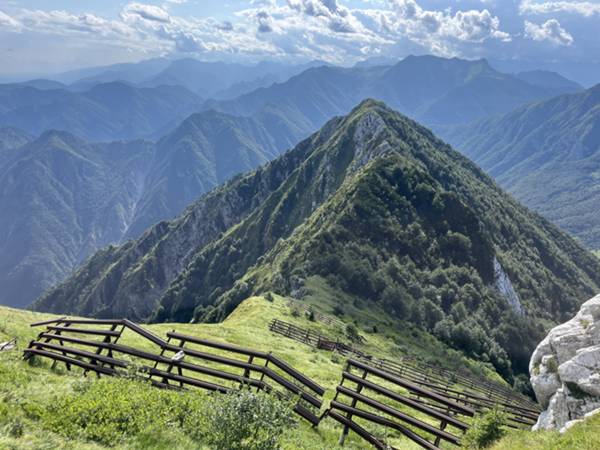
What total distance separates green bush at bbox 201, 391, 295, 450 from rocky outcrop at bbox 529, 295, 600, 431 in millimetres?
10332

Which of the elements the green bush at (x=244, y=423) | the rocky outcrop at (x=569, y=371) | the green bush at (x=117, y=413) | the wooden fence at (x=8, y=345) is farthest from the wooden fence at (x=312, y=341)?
the green bush at (x=244, y=423)

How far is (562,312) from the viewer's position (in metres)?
153

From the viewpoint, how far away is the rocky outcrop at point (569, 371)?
16.6 m

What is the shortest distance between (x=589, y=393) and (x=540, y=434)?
11.8 feet

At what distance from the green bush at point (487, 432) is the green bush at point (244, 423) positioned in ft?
23.1

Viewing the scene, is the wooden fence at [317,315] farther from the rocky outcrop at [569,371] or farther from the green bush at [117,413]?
the green bush at [117,413]

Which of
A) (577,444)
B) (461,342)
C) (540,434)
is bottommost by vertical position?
(461,342)

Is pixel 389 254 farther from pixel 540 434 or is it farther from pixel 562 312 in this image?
pixel 540 434

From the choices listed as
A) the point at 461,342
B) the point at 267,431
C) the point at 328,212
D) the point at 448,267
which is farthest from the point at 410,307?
the point at 267,431

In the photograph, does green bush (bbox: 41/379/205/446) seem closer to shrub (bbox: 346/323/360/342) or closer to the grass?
the grass

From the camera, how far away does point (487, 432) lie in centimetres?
1507

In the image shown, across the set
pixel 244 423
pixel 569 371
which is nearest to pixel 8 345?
pixel 244 423

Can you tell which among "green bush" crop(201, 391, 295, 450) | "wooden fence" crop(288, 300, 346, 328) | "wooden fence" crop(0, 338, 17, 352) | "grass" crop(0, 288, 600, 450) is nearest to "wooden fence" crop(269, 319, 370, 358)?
"grass" crop(0, 288, 600, 450)

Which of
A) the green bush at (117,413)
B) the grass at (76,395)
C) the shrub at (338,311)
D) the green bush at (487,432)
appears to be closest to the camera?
the grass at (76,395)
